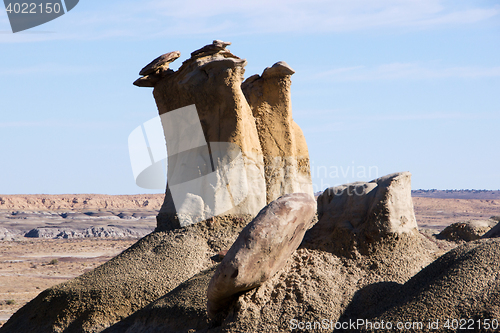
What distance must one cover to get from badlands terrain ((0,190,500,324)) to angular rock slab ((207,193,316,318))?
21.9 feet

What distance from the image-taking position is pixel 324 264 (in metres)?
5.79

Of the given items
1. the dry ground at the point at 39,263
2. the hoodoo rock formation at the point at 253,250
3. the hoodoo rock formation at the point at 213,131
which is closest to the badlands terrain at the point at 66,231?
the dry ground at the point at 39,263

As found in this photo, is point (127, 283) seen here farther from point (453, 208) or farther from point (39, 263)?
point (453, 208)

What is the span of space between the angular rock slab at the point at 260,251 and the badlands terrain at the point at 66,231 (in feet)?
21.9

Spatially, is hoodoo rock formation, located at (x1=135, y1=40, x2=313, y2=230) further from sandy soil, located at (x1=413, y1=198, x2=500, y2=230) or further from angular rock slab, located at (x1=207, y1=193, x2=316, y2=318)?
sandy soil, located at (x1=413, y1=198, x2=500, y2=230)

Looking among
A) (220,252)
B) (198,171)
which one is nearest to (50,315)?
(220,252)

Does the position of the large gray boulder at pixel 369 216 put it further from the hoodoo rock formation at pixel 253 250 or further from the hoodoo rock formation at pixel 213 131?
the hoodoo rock formation at pixel 213 131

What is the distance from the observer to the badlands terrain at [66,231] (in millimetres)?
22502

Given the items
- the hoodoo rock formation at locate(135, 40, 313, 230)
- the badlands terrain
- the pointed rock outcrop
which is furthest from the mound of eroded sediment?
the badlands terrain

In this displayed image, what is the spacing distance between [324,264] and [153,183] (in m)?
6.29

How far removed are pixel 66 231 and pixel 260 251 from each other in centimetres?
4307

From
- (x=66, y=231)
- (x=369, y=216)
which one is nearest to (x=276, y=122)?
(x=369, y=216)

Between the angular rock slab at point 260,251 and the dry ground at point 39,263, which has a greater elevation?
the angular rock slab at point 260,251

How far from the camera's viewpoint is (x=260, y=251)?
537 cm
